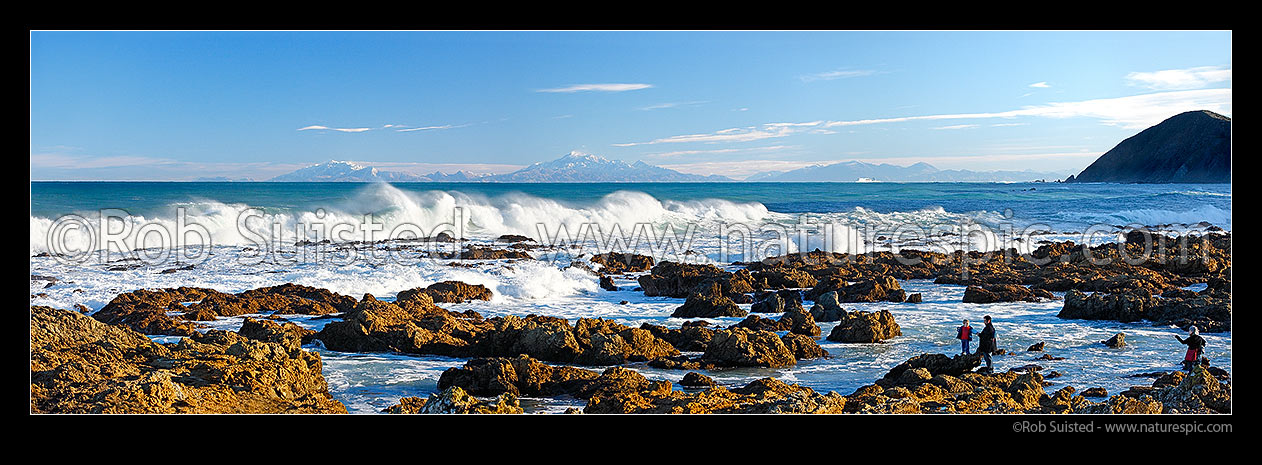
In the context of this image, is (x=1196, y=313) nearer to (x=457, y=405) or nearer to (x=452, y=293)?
(x=457, y=405)

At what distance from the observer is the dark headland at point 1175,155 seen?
3750 inches

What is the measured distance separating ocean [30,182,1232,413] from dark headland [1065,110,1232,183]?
1903 inches

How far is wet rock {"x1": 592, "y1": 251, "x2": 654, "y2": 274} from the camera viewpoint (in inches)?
797

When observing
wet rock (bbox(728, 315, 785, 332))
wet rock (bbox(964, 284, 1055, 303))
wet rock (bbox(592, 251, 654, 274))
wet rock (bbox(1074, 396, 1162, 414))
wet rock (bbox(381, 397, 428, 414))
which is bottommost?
wet rock (bbox(728, 315, 785, 332))

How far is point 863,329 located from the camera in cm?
1109

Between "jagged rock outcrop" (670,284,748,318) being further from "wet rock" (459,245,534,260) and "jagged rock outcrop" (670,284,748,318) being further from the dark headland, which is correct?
the dark headland

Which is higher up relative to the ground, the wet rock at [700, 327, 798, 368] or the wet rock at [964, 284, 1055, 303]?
the wet rock at [964, 284, 1055, 303]

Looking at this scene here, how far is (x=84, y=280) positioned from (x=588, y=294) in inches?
411

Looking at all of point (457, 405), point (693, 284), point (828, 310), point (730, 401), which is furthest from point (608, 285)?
point (457, 405)

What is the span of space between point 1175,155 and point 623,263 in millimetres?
Answer: 107523

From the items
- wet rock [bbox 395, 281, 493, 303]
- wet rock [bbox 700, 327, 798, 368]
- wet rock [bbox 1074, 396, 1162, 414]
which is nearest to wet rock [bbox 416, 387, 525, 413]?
wet rock [bbox 700, 327, 798, 368]

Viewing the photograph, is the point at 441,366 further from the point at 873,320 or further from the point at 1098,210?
the point at 1098,210

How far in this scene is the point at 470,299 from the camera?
15.7 metres
